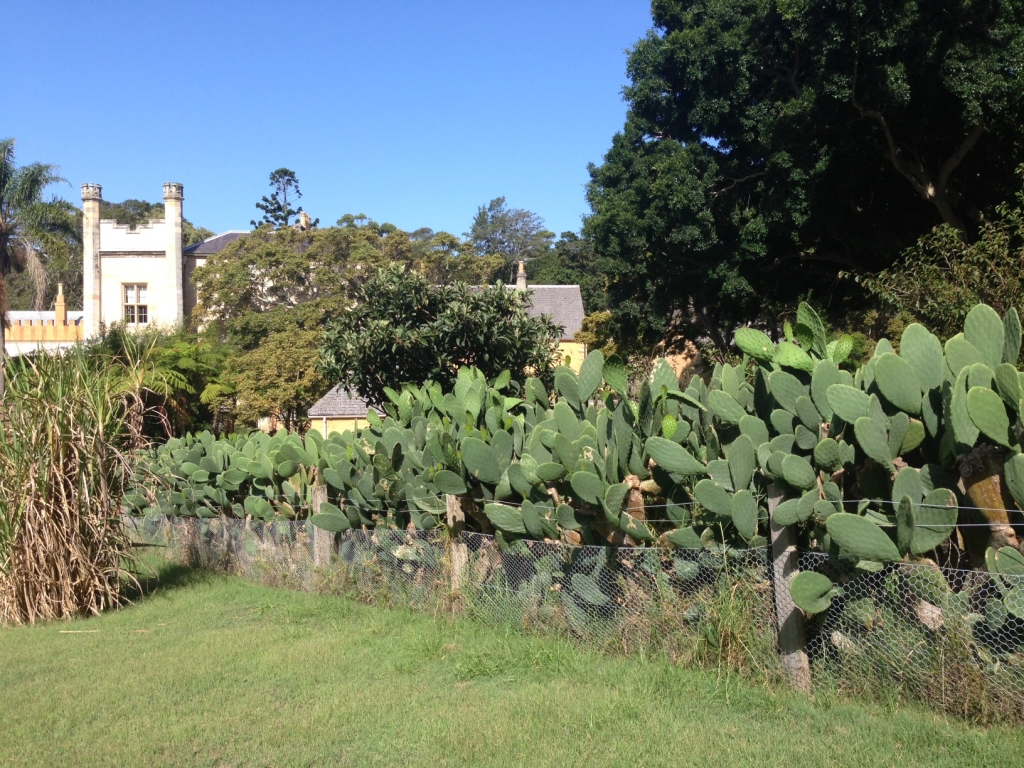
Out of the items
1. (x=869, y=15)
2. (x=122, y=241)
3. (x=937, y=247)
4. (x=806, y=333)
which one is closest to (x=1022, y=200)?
(x=937, y=247)

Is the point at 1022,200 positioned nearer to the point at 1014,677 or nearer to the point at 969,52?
the point at 969,52

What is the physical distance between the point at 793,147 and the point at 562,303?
87.4ft

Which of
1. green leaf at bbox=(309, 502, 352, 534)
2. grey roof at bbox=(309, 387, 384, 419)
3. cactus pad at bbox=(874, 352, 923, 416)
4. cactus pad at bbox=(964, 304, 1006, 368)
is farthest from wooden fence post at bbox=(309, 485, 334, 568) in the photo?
grey roof at bbox=(309, 387, 384, 419)

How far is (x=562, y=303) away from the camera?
144 ft

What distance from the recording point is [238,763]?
486cm

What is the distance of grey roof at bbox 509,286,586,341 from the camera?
1681 inches

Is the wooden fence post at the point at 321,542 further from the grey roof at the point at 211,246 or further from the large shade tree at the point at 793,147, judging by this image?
the grey roof at the point at 211,246

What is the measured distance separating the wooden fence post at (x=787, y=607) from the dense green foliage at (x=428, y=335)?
8.57m

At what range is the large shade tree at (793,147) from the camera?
49.1 feet

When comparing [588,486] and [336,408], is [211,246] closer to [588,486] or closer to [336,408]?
[336,408]

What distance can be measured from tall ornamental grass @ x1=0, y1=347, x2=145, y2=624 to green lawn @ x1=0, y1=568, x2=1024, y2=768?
1.02 meters

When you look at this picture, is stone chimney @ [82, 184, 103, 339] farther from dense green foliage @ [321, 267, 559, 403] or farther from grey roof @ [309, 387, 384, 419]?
dense green foliage @ [321, 267, 559, 403]

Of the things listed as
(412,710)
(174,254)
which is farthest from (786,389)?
(174,254)

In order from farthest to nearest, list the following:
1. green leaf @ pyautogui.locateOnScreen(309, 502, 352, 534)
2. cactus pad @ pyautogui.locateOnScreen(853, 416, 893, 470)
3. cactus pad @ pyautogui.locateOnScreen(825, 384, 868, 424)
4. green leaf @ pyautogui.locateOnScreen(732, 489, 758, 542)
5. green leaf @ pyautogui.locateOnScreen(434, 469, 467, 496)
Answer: green leaf @ pyautogui.locateOnScreen(309, 502, 352, 534) → green leaf @ pyautogui.locateOnScreen(434, 469, 467, 496) → green leaf @ pyautogui.locateOnScreen(732, 489, 758, 542) → cactus pad @ pyautogui.locateOnScreen(825, 384, 868, 424) → cactus pad @ pyautogui.locateOnScreen(853, 416, 893, 470)
